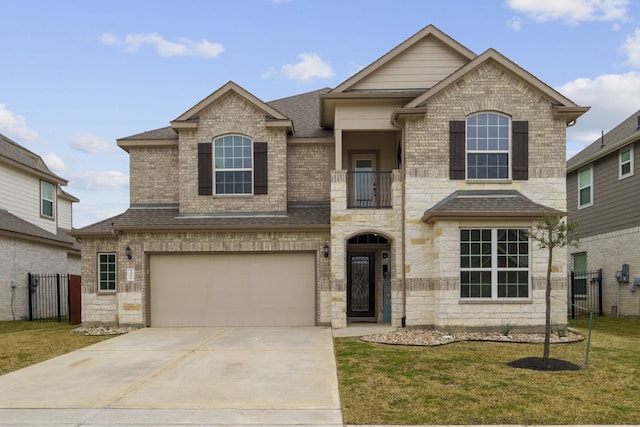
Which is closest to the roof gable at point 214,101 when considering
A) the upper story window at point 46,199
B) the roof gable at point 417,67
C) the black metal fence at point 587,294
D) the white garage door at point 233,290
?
the roof gable at point 417,67

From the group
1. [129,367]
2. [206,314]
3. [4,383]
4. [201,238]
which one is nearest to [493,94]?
[201,238]

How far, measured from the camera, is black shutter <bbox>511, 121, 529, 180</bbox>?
1506 centimetres

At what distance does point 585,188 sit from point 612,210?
92.2 inches

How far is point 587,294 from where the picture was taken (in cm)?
2170

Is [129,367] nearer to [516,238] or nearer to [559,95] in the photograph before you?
[516,238]

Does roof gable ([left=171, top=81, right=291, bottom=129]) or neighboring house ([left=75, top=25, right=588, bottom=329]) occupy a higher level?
roof gable ([left=171, top=81, right=291, bottom=129])

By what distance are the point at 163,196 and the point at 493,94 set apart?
1006 centimetres

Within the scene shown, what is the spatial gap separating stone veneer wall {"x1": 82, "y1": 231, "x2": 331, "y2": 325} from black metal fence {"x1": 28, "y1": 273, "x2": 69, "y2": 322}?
488 centimetres

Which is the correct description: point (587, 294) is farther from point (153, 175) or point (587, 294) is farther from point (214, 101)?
point (153, 175)

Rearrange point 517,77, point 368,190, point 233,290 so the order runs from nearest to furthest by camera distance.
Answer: point 517,77 < point 233,290 < point 368,190

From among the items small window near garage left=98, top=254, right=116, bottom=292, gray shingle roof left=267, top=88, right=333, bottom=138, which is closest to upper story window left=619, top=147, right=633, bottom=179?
gray shingle roof left=267, top=88, right=333, bottom=138

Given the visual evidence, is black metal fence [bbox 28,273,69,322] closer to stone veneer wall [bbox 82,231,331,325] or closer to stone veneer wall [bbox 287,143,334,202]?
stone veneer wall [bbox 82,231,331,325]

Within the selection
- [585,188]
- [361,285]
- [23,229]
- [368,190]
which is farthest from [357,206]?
[23,229]

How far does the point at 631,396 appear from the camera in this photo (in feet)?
25.9
